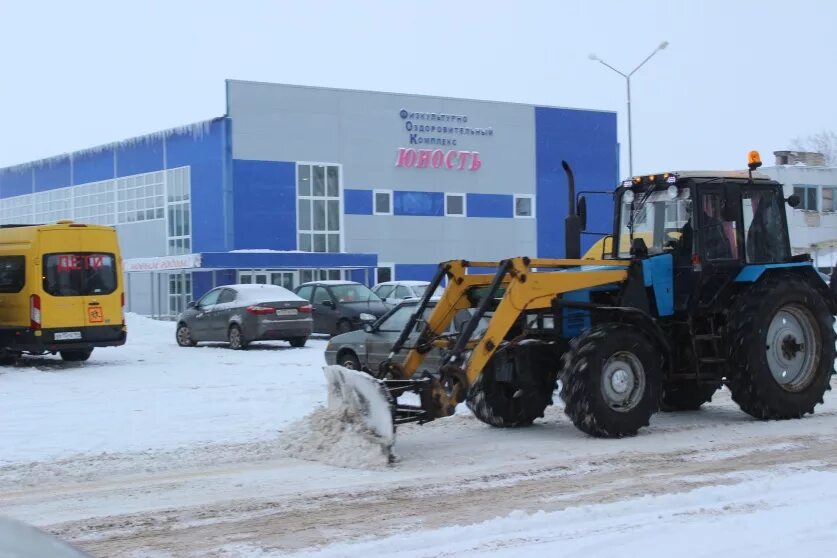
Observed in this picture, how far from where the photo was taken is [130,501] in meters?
7.98

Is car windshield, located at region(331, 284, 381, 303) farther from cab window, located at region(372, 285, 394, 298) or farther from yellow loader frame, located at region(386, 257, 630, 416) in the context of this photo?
yellow loader frame, located at region(386, 257, 630, 416)

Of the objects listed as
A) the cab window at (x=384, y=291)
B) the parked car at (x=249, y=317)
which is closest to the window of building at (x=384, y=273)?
the cab window at (x=384, y=291)

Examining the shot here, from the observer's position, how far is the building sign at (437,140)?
4731cm

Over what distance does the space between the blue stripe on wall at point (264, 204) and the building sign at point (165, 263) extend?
328cm

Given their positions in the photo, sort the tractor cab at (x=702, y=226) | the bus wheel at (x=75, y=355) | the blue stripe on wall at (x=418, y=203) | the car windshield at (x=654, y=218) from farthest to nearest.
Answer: the blue stripe on wall at (x=418, y=203), the bus wheel at (x=75, y=355), the car windshield at (x=654, y=218), the tractor cab at (x=702, y=226)

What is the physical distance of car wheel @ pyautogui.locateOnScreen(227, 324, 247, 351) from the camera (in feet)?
78.5

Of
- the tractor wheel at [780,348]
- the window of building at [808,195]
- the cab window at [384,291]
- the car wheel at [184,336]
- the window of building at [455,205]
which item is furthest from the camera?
the window of building at [808,195]

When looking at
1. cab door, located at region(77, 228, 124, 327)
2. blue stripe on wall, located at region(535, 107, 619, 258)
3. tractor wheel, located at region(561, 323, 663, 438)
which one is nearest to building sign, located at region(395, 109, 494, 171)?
blue stripe on wall, located at region(535, 107, 619, 258)

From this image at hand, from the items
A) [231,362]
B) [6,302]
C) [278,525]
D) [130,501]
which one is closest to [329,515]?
[278,525]

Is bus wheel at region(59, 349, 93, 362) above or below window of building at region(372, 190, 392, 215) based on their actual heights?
below

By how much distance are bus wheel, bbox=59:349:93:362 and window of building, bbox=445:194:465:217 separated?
28255mm

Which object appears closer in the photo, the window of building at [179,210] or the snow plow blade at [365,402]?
the snow plow blade at [365,402]

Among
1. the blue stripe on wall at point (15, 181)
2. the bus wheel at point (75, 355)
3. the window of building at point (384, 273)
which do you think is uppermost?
the blue stripe on wall at point (15, 181)

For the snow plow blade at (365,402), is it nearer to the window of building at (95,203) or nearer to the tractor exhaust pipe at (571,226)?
the tractor exhaust pipe at (571,226)
